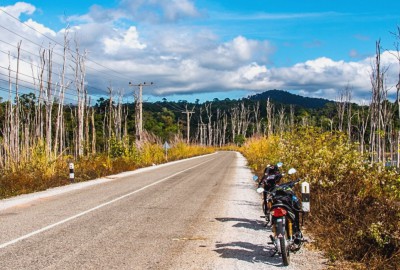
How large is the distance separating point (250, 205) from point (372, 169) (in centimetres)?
384

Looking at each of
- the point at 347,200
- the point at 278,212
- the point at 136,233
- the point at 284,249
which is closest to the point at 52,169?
the point at 136,233

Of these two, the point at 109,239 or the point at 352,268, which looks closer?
the point at 352,268

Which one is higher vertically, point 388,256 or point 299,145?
point 299,145

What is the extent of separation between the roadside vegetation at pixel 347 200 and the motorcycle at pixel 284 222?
0.70 meters

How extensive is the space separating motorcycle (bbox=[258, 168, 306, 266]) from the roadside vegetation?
696 millimetres

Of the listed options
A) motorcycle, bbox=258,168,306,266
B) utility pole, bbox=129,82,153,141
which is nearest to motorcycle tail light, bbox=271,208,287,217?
motorcycle, bbox=258,168,306,266

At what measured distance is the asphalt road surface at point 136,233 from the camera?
6.39 meters

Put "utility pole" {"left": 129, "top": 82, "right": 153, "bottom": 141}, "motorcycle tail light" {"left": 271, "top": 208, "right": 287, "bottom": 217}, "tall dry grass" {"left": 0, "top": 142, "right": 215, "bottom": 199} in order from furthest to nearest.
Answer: "utility pole" {"left": 129, "top": 82, "right": 153, "bottom": 141} < "tall dry grass" {"left": 0, "top": 142, "right": 215, "bottom": 199} < "motorcycle tail light" {"left": 271, "top": 208, "right": 287, "bottom": 217}

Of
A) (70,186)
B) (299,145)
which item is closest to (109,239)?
(299,145)

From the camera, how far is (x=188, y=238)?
8039 mm

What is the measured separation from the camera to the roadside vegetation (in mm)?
6414

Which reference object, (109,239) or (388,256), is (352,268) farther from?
(109,239)

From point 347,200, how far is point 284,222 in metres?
3.46

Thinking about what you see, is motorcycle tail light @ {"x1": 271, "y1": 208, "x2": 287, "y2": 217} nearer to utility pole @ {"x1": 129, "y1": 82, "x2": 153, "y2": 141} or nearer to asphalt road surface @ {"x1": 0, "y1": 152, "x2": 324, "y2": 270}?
asphalt road surface @ {"x1": 0, "y1": 152, "x2": 324, "y2": 270}
